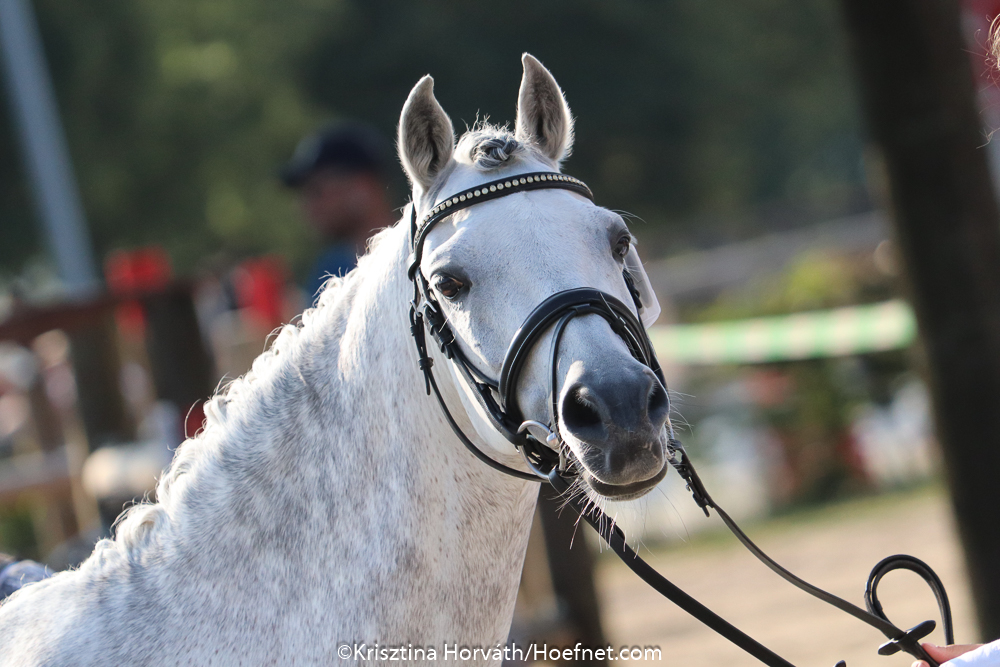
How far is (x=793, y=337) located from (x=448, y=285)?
907 cm

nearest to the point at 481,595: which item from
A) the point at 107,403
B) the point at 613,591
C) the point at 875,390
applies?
the point at 107,403

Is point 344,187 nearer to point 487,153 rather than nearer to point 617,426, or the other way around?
point 487,153

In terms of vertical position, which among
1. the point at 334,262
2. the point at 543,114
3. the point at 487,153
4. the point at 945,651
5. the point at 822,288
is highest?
the point at 822,288

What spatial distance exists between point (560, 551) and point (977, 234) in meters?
2.28

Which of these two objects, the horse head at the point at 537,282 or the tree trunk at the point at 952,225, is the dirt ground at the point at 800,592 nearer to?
the tree trunk at the point at 952,225

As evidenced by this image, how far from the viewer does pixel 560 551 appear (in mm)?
4387

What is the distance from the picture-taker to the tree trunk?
391 cm

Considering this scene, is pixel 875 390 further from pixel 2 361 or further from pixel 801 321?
pixel 2 361

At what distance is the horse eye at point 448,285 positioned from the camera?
6.56ft

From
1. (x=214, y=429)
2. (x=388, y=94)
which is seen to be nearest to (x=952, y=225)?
(x=214, y=429)

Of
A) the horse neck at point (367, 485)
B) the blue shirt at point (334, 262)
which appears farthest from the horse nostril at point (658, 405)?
the blue shirt at point (334, 262)

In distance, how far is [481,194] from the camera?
204cm

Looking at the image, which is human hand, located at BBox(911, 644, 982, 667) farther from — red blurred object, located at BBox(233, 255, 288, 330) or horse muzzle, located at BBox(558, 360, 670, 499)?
red blurred object, located at BBox(233, 255, 288, 330)

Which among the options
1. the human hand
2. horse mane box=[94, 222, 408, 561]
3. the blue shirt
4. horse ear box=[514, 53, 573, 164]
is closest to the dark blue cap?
the blue shirt
